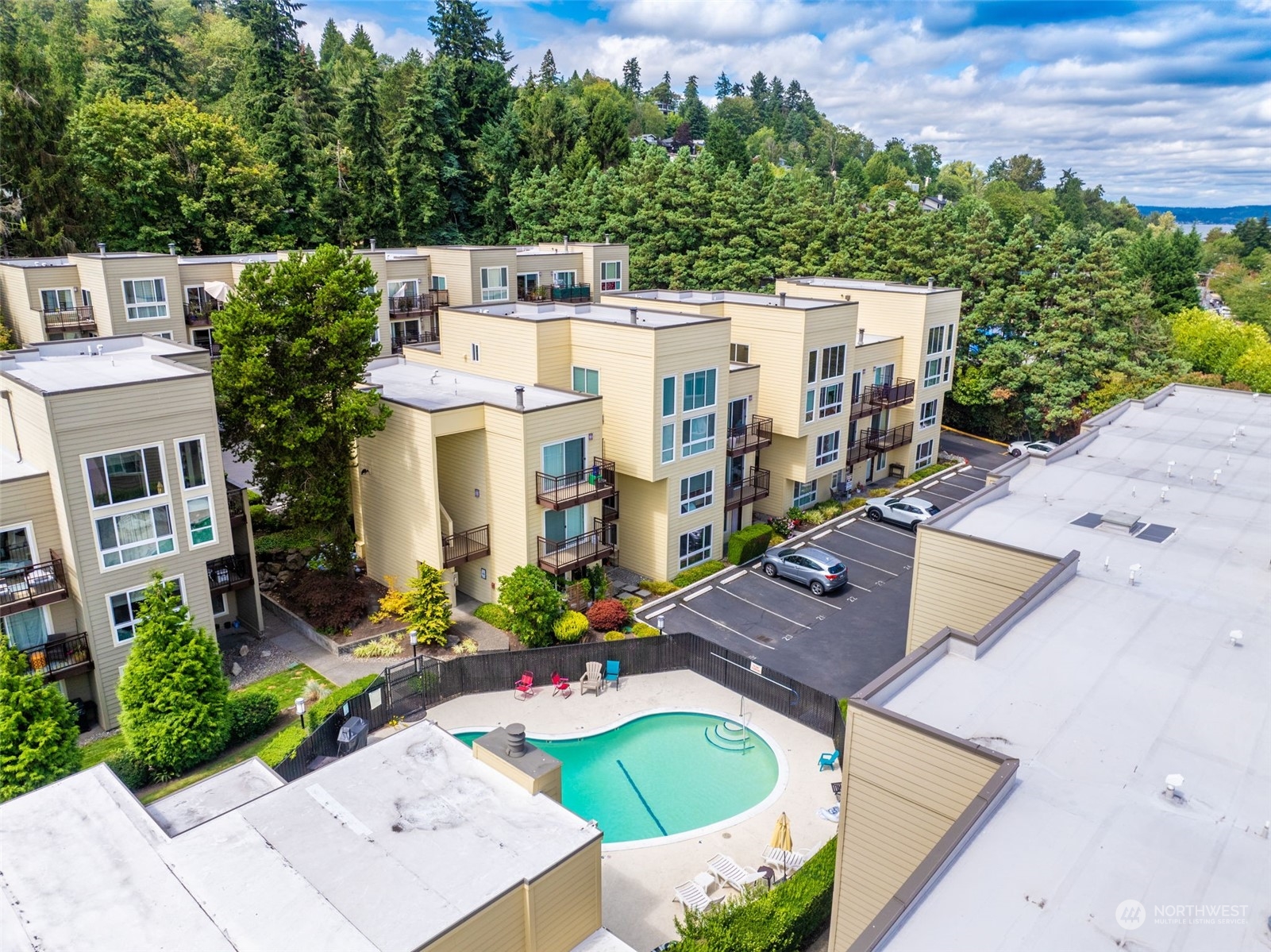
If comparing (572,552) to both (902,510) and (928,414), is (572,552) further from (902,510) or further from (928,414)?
(928,414)

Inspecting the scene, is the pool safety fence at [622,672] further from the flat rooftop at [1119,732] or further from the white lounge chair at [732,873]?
the flat rooftop at [1119,732]

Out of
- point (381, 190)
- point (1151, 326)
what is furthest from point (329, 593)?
point (1151, 326)

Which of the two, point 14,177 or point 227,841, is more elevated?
point 14,177

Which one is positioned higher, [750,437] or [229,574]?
[750,437]

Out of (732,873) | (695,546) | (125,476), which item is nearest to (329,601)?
(125,476)

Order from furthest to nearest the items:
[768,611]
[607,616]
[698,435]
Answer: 1. [698,435]
2. [768,611]
3. [607,616]

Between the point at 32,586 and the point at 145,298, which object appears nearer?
the point at 32,586

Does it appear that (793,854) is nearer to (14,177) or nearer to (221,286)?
(221,286)
